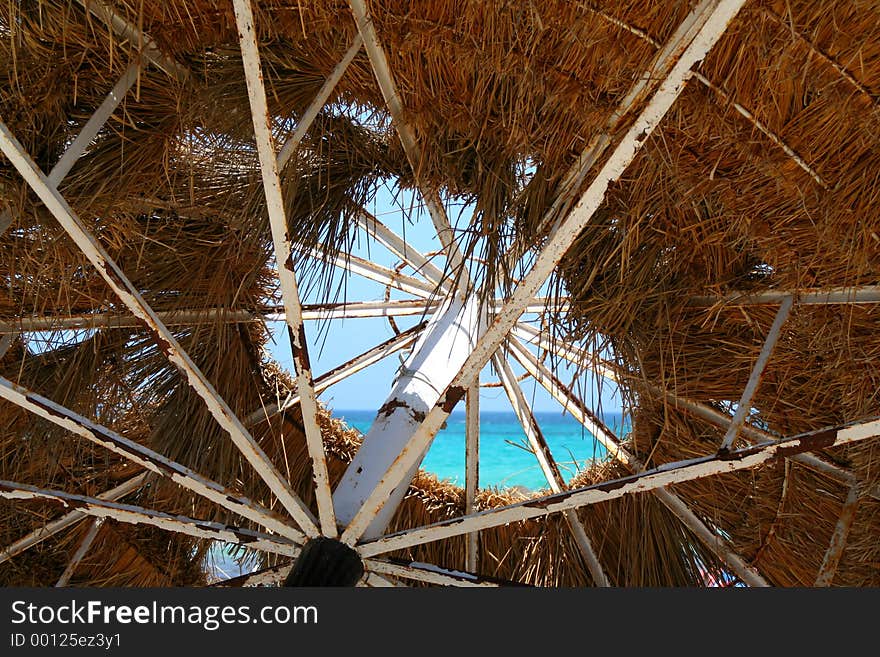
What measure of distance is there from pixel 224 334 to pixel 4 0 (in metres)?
2.44

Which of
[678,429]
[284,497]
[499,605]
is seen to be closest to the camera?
[499,605]

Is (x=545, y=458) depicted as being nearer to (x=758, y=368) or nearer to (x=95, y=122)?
(x=758, y=368)

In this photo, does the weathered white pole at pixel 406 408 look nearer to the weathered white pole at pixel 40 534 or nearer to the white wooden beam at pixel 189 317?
the white wooden beam at pixel 189 317

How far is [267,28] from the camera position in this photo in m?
2.69

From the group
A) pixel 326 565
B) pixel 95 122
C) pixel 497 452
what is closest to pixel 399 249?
pixel 95 122

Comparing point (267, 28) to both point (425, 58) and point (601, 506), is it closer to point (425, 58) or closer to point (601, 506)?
point (425, 58)

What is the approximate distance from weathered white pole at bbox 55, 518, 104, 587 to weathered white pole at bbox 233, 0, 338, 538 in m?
2.91

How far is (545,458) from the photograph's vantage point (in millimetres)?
5387

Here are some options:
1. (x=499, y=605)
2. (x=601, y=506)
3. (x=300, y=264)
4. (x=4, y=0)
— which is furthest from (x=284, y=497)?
(x=601, y=506)

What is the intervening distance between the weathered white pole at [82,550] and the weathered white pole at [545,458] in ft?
8.66

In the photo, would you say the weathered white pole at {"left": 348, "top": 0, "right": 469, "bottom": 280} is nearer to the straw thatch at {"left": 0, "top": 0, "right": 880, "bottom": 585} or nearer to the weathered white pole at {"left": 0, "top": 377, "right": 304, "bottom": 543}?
the straw thatch at {"left": 0, "top": 0, "right": 880, "bottom": 585}

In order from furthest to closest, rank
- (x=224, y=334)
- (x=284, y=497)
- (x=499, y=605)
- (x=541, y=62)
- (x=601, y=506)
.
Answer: (x=601, y=506) < (x=224, y=334) < (x=284, y=497) < (x=541, y=62) < (x=499, y=605)

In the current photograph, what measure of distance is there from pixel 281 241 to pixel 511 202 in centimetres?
93

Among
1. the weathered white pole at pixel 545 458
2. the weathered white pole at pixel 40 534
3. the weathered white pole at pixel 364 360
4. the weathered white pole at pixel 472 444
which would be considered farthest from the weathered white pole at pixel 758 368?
the weathered white pole at pixel 40 534
